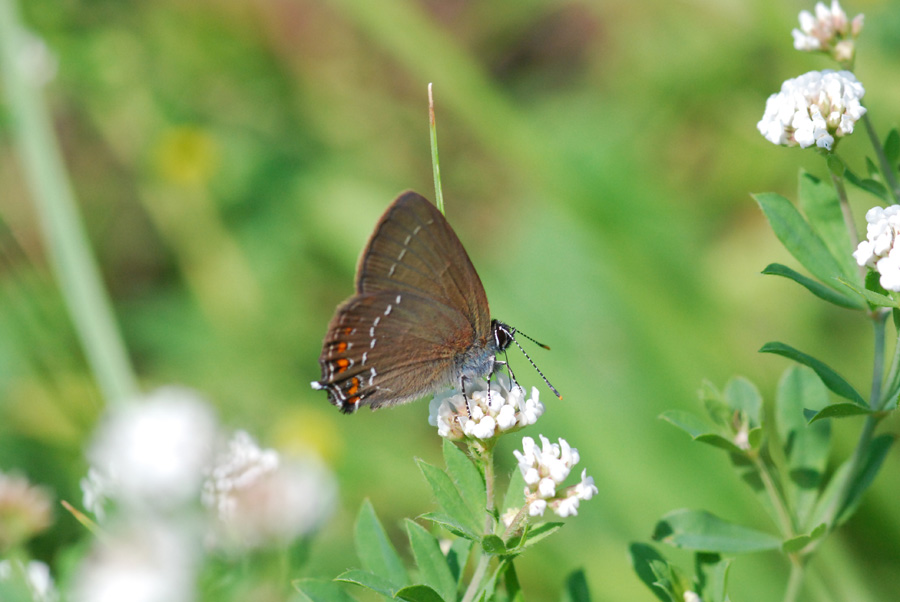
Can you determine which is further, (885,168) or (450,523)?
(885,168)

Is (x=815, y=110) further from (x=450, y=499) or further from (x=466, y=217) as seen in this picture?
(x=466, y=217)

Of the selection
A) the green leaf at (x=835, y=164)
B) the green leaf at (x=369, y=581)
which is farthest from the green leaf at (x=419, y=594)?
the green leaf at (x=835, y=164)

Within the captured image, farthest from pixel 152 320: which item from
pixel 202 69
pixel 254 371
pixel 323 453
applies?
pixel 202 69

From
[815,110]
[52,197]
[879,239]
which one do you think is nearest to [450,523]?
[879,239]

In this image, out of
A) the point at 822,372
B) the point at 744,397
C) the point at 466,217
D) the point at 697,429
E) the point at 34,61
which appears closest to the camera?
the point at 822,372

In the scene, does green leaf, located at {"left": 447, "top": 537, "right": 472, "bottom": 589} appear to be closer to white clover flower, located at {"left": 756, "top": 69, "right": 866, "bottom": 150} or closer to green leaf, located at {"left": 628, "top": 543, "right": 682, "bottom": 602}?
green leaf, located at {"left": 628, "top": 543, "right": 682, "bottom": 602}

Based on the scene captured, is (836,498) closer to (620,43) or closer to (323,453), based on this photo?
(323,453)

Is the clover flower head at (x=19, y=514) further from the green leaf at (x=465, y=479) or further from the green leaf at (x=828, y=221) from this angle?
the green leaf at (x=828, y=221)
